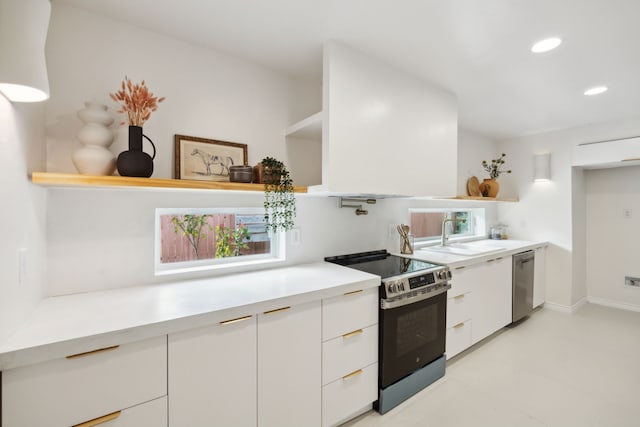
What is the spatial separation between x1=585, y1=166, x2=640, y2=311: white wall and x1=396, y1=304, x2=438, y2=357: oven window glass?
11.5ft

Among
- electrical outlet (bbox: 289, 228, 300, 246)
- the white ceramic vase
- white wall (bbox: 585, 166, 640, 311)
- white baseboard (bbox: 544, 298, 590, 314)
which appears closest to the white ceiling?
the white ceramic vase

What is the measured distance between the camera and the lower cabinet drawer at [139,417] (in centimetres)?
105

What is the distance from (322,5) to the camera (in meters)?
1.43

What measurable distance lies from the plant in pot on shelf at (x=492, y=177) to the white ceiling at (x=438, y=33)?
156 centimetres

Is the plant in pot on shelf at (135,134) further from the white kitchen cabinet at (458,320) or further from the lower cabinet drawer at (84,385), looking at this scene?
the white kitchen cabinet at (458,320)

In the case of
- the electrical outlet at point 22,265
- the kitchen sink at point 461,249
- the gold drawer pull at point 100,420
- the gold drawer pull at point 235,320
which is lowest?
the gold drawer pull at point 100,420

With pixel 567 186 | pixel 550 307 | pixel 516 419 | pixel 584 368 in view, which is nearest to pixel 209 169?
pixel 516 419

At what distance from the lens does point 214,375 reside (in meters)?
1.27

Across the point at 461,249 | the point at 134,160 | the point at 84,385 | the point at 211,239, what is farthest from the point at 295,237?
the point at 461,249

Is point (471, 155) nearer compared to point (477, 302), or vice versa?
point (477, 302)

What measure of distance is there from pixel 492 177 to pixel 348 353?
3440mm

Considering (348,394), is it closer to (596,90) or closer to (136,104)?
(136,104)

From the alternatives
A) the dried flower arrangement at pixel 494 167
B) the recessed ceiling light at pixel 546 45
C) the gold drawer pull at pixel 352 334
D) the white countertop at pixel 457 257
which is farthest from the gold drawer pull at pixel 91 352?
the dried flower arrangement at pixel 494 167

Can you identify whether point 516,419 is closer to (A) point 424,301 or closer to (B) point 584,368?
(A) point 424,301
